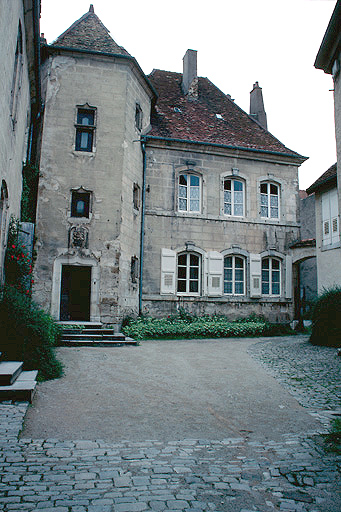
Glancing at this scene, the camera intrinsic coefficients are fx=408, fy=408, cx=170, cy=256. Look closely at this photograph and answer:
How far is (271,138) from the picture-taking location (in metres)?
18.8

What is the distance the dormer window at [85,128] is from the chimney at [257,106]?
9.84 metres

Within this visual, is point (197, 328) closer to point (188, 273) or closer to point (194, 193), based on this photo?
point (188, 273)

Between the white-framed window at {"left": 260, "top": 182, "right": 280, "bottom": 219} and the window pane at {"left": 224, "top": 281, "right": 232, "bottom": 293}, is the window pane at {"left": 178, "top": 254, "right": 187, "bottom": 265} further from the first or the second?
the white-framed window at {"left": 260, "top": 182, "right": 280, "bottom": 219}

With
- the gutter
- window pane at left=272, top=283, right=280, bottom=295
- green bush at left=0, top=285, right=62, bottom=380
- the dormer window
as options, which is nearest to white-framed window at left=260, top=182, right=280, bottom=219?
the gutter

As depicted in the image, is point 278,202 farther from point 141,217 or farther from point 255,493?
point 255,493

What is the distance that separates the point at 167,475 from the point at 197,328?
1127cm

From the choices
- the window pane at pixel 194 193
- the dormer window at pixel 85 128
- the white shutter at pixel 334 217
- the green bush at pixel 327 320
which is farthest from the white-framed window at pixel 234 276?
the dormer window at pixel 85 128

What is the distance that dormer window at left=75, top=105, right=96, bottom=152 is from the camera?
14250 mm

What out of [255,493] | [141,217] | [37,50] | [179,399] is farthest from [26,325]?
[141,217]

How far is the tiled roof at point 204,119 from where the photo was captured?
17172 millimetres

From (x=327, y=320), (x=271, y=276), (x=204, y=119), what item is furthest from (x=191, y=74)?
(x=327, y=320)

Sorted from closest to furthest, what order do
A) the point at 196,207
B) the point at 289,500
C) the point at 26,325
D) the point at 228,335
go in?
the point at 289,500
the point at 26,325
the point at 228,335
the point at 196,207

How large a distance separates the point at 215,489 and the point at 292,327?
15.0 m

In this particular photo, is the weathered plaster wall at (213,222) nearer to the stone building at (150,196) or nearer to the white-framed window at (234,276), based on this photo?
the stone building at (150,196)
